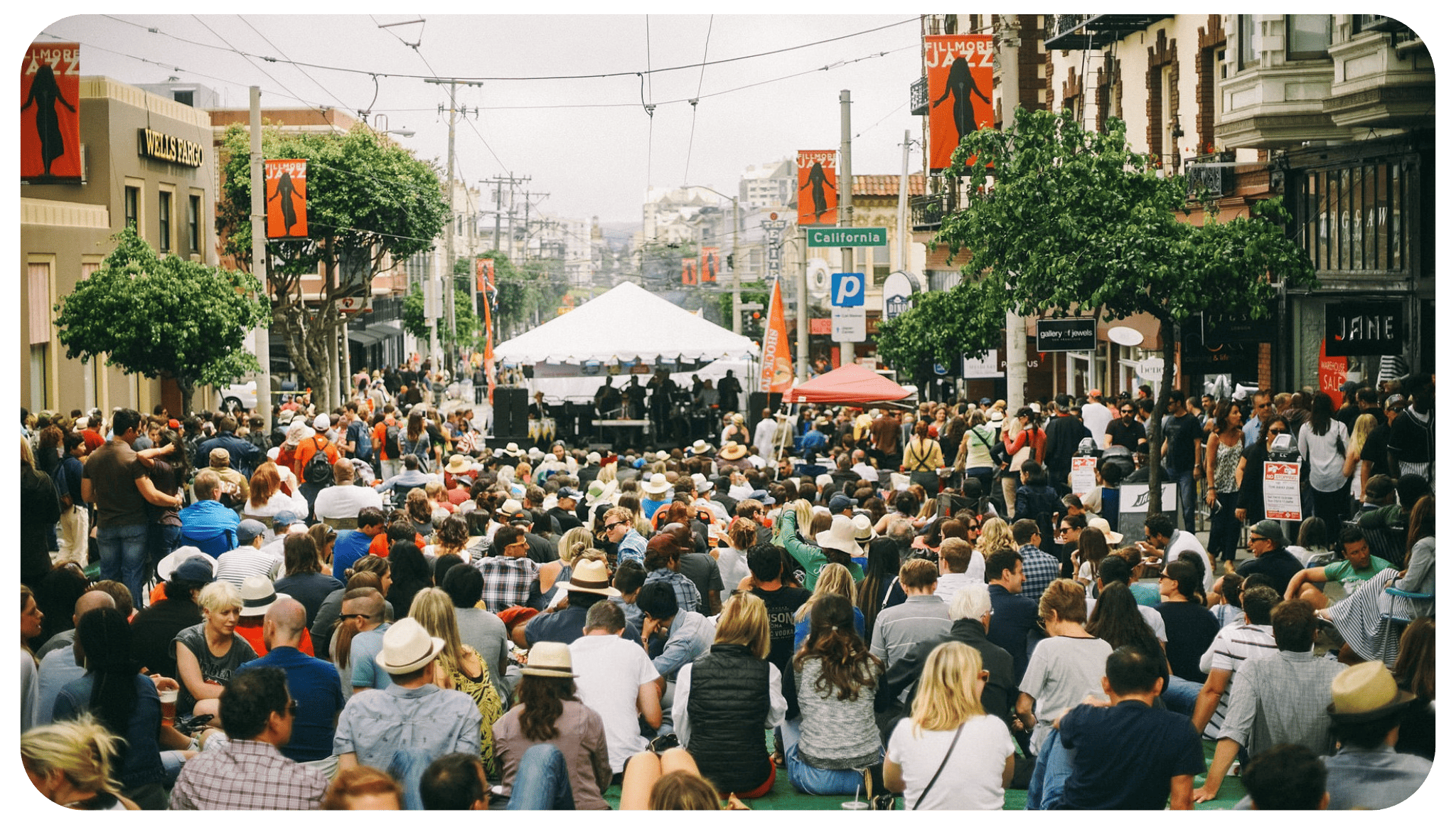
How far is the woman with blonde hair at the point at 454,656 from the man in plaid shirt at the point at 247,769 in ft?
3.66

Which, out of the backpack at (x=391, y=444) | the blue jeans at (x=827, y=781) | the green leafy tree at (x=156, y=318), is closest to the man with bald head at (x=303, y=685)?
the blue jeans at (x=827, y=781)

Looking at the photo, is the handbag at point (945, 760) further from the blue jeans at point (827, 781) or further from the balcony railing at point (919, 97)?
the balcony railing at point (919, 97)

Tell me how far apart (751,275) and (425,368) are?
4847 inches

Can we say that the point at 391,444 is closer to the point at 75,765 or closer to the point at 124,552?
the point at 124,552

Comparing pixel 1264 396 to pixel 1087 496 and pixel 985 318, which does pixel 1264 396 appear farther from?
pixel 985 318

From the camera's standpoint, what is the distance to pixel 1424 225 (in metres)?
14.4

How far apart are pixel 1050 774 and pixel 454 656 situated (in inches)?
109

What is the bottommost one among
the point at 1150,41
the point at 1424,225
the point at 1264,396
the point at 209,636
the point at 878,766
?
the point at 878,766

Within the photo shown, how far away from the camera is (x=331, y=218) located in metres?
38.2

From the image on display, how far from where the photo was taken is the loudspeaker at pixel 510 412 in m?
26.4

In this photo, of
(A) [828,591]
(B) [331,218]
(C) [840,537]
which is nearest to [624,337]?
(B) [331,218]

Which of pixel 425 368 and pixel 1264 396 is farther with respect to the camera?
pixel 425 368

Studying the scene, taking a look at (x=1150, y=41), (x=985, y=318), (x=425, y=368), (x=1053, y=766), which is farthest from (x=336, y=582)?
(x=425, y=368)

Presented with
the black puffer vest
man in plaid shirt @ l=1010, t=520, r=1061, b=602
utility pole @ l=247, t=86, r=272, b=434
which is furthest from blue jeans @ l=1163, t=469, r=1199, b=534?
utility pole @ l=247, t=86, r=272, b=434
